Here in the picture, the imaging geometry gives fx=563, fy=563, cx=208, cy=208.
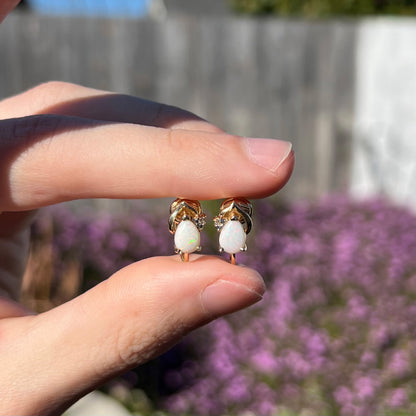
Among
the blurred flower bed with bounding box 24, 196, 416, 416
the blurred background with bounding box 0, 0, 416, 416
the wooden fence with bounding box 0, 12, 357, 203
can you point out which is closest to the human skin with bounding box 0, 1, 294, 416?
the blurred background with bounding box 0, 0, 416, 416

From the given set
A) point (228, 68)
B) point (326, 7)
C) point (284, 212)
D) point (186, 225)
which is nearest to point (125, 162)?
point (186, 225)

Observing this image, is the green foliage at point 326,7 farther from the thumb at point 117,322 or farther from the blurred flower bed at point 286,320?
the thumb at point 117,322

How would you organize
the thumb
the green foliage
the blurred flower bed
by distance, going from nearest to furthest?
the thumb
the blurred flower bed
the green foliage

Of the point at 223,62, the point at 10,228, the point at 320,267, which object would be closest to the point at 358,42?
the point at 223,62

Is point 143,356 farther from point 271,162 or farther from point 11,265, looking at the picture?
point 11,265

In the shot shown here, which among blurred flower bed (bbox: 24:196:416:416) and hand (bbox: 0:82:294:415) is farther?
blurred flower bed (bbox: 24:196:416:416)

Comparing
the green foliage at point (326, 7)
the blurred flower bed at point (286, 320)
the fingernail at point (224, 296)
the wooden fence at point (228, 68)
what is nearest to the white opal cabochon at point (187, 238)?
the fingernail at point (224, 296)

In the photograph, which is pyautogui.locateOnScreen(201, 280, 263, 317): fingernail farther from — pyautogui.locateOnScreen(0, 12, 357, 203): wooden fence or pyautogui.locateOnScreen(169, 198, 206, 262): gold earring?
pyautogui.locateOnScreen(0, 12, 357, 203): wooden fence
